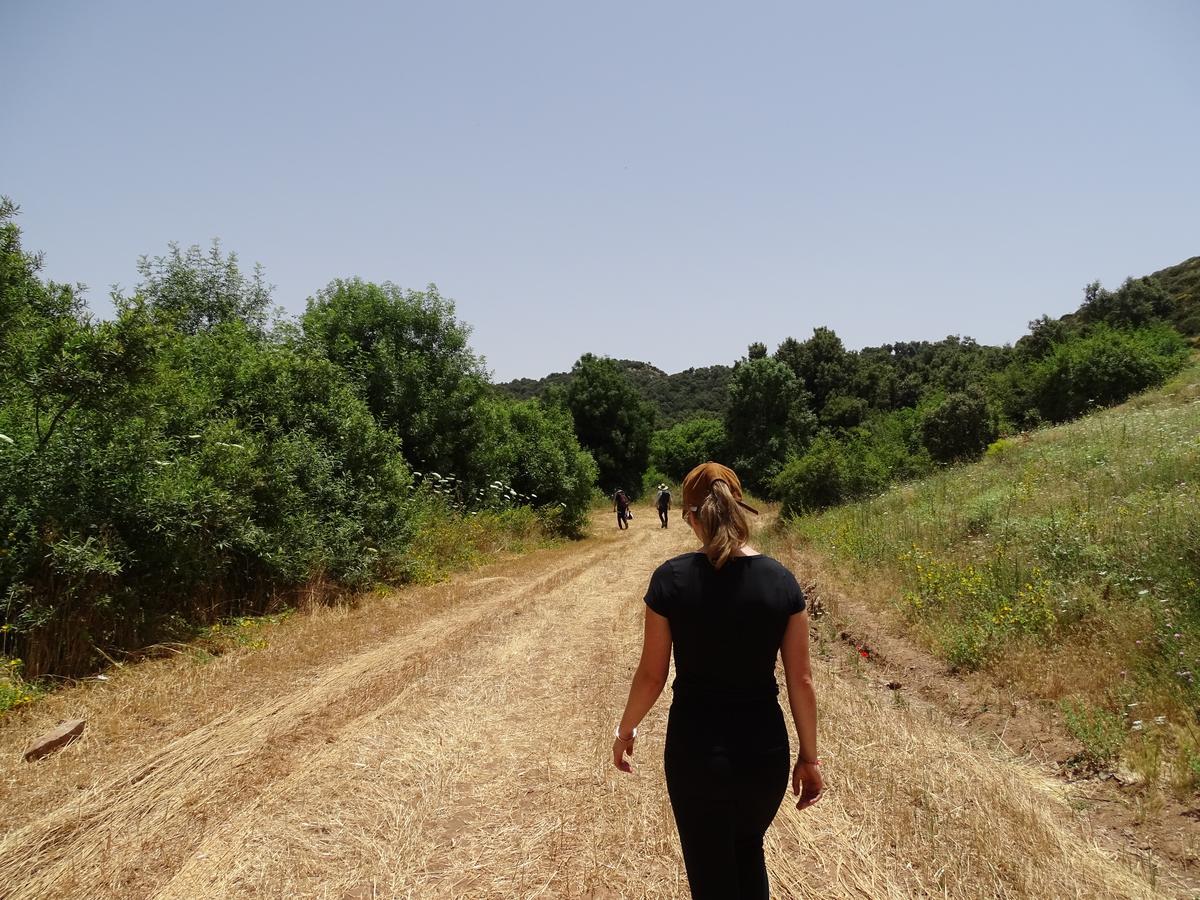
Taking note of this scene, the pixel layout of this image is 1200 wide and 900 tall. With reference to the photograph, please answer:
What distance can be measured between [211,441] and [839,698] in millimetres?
7986

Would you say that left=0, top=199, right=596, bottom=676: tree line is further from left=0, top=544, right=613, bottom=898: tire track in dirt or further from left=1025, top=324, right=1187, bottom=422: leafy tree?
left=1025, top=324, right=1187, bottom=422: leafy tree

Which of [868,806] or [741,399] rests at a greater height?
[741,399]

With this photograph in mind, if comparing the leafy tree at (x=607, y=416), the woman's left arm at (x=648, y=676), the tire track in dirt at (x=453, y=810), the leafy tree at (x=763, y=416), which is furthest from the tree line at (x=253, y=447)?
the leafy tree at (x=607, y=416)

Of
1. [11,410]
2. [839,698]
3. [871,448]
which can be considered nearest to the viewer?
[839,698]

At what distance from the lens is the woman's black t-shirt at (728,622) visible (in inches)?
93.0

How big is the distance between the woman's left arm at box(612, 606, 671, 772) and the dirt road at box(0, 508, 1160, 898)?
1.18m

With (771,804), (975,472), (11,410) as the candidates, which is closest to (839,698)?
(771,804)

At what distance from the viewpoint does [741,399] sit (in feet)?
139

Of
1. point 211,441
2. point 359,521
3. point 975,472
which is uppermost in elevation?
point 211,441

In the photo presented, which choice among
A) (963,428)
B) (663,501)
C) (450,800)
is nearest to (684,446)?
(663,501)

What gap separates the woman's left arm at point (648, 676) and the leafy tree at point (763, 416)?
39.1 m

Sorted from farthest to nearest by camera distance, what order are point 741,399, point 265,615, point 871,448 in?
point 741,399, point 871,448, point 265,615

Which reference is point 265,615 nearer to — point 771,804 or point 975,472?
point 771,804

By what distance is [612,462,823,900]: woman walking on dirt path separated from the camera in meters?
2.32
